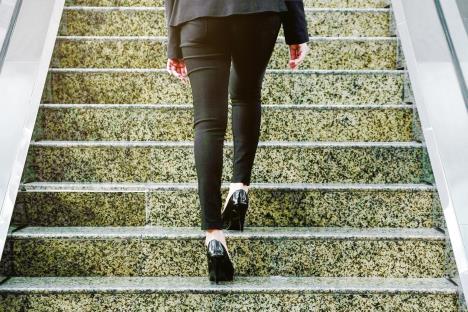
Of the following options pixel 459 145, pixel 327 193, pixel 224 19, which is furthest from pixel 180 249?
pixel 459 145

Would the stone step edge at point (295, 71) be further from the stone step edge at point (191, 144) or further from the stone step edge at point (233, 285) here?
the stone step edge at point (233, 285)

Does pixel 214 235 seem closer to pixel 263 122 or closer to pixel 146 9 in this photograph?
pixel 263 122

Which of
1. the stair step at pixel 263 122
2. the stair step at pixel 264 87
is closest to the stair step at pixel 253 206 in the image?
the stair step at pixel 263 122

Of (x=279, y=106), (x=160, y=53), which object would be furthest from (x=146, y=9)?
(x=279, y=106)

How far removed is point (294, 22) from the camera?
98.8 inches

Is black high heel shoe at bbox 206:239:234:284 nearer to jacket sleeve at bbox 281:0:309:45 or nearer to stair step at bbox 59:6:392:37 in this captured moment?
jacket sleeve at bbox 281:0:309:45

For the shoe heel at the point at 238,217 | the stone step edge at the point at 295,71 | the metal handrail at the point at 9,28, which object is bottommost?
the shoe heel at the point at 238,217

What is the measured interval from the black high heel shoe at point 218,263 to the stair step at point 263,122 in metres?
1.01

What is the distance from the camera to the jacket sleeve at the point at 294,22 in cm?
248

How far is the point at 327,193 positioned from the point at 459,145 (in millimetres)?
607

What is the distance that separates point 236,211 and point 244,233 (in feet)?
0.34

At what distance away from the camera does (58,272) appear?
106 inches

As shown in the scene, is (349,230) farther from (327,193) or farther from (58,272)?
(58,272)

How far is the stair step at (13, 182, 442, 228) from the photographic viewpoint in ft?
9.44
